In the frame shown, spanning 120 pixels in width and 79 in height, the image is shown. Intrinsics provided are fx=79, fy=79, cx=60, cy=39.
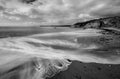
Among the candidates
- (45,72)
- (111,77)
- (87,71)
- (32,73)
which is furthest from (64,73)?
(111,77)

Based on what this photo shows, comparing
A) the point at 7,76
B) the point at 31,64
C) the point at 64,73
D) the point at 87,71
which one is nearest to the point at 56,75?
the point at 64,73

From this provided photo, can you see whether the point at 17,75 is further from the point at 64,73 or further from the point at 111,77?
the point at 111,77

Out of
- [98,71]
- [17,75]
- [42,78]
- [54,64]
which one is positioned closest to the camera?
[42,78]

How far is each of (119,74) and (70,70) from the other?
2.58 m

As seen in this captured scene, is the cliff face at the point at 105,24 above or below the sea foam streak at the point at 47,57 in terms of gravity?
above

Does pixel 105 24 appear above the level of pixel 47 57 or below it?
above

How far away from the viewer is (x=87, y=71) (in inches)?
177

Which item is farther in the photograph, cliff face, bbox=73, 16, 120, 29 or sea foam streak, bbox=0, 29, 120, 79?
cliff face, bbox=73, 16, 120, 29

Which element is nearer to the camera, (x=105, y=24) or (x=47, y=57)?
(x=47, y=57)

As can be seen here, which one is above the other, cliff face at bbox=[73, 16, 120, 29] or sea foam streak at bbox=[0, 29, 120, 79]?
cliff face at bbox=[73, 16, 120, 29]

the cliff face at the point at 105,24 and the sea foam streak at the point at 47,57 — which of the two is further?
the cliff face at the point at 105,24

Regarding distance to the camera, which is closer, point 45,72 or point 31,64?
point 45,72

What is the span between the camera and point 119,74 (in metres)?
4.19

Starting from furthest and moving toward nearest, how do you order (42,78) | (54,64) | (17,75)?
(54,64)
(17,75)
(42,78)
